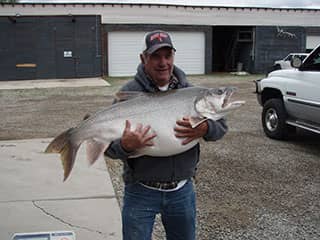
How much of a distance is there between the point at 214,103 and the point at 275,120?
5.91 meters

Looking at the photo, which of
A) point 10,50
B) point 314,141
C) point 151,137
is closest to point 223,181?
point 314,141

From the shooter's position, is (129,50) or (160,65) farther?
(129,50)

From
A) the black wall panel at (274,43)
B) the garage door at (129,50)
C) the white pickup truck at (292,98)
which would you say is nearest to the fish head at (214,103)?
the white pickup truck at (292,98)

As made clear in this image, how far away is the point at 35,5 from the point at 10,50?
3.38 meters

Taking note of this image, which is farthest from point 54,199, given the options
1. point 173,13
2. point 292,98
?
point 173,13

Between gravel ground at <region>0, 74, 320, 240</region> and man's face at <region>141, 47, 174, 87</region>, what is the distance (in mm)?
2005

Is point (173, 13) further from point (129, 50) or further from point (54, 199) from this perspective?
point (54, 199)

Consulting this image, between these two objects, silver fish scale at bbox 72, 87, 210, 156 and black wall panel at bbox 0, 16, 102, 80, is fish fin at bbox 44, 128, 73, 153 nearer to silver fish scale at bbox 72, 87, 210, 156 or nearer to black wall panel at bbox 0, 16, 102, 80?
silver fish scale at bbox 72, 87, 210, 156

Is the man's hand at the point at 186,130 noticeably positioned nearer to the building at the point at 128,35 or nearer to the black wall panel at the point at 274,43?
the building at the point at 128,35

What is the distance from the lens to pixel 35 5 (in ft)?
93.9

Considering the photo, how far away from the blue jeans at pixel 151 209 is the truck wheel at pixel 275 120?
5.50 meters

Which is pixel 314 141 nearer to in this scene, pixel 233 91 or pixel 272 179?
pixel 272 179

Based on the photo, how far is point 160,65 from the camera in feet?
8.00

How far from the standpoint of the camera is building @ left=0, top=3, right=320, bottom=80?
27.6m
